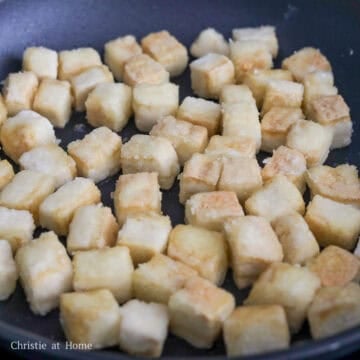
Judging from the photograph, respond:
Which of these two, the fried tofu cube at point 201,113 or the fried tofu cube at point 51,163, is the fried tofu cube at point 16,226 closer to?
the fried tofu cube at point 51,163

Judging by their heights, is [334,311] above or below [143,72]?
below

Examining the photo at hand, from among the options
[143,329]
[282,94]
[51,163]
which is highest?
[282,94]

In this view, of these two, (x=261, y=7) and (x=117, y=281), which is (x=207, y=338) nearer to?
(x=117, y=281)

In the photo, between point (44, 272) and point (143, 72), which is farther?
point (143, 72)

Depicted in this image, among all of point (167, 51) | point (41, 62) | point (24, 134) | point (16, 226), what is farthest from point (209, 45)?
point (16, 226)

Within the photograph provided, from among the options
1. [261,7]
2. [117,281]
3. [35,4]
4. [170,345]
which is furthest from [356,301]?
[35,4]

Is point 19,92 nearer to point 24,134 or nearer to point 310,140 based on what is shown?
point 24,134
